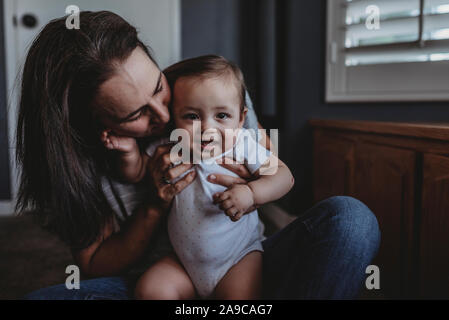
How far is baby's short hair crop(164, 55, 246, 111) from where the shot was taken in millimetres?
751

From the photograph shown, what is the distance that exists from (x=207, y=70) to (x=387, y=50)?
978 millimetres

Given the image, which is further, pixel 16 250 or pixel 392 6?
pixel 16 250

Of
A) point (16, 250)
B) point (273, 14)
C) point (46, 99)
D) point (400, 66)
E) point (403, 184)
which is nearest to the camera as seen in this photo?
point (46, 99)

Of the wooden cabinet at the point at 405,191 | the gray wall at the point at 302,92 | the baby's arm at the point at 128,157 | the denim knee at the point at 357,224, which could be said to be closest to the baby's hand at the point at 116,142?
the baby's arm at the point at 128,157

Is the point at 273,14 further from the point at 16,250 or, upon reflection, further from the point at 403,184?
the point at 16,250

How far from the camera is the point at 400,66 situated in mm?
1416

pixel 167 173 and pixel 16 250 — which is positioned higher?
pixel 167 173

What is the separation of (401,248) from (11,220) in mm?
2117

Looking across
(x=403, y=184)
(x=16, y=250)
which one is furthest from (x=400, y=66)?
(x=16, y=250)

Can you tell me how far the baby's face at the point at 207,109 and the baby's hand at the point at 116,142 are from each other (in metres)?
0.11

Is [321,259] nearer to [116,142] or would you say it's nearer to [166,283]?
[166,283]

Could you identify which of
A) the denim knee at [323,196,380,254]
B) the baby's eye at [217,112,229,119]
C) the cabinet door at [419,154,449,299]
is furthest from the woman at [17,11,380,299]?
the cabinet door at [419,154,449,299]

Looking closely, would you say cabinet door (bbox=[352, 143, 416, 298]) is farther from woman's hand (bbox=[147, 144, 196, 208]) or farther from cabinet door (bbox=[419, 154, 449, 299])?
woman's hand (bbox=[147, 144, 196, 208])

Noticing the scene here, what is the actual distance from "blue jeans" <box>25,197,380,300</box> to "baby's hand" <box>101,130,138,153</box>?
28 centimetres
